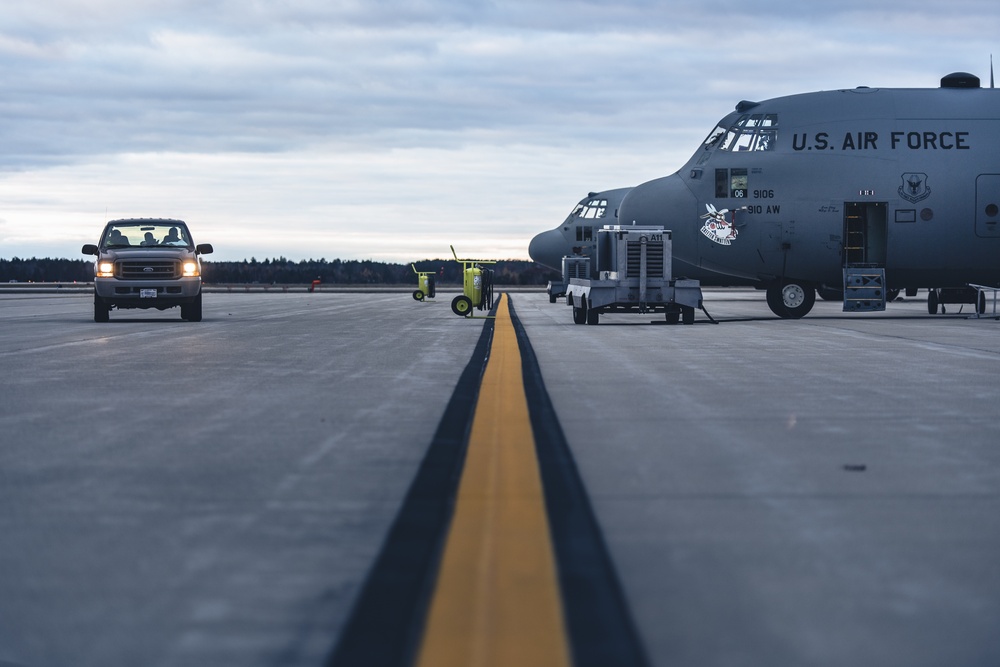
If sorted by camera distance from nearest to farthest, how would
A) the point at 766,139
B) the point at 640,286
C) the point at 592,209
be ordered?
the point at 640,286, the point at 766,139, the point at 592,209

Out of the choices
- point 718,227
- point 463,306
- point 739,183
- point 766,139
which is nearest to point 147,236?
point 463,306

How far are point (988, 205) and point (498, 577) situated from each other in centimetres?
2541

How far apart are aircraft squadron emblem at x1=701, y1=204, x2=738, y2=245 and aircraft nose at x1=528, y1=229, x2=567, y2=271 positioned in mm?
17250

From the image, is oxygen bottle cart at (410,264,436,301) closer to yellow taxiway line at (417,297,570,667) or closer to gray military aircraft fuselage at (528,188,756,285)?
gray military aircraft fuselage at (528,188,756,285)

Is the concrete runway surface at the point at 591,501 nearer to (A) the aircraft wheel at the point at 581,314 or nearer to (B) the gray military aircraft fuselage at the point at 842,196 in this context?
(A) the aircraft wheel at the point at 581,314

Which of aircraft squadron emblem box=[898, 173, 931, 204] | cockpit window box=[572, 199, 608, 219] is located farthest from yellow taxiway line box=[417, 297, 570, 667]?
cockpit window box=[572, 199, 608, 219]

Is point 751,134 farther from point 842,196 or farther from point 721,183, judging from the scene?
point 842,196

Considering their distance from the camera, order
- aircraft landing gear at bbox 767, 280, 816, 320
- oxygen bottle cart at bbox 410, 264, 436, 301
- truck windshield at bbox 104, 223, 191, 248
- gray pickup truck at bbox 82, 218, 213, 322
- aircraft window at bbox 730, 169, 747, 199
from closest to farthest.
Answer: gray pickup truck at bbox 82, 218, 213, 322, truck windshield at bbox 104, 223, 191, 248, aircraft window at bbox 730, 169, 747, 199, aircraft landing gear at bbox 767, 280, 816, 320, oxygen bottle cart at bbox 410, 264, 436, 301

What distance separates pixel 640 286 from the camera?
23.6m

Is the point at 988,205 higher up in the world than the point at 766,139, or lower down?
lower down

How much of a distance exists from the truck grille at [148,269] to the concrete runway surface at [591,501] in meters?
12.8

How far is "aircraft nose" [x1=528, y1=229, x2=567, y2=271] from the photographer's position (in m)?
44.1

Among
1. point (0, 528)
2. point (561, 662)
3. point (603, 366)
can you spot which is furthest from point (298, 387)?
point (561, 662)

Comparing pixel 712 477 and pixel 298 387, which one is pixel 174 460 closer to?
pixel 712 477
